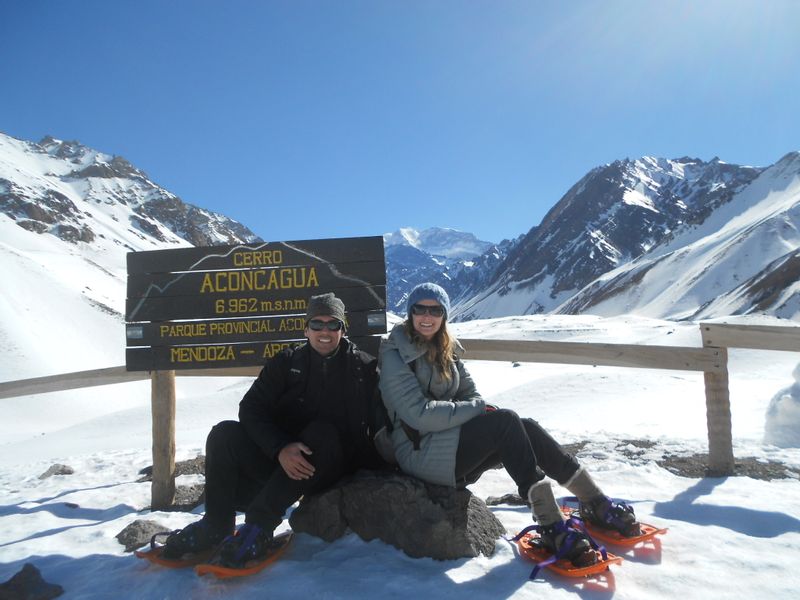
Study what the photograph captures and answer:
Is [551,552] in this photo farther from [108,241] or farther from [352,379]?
[108,241]

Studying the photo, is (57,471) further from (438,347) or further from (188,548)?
(438,347)

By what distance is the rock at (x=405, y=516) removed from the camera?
2.84 meters

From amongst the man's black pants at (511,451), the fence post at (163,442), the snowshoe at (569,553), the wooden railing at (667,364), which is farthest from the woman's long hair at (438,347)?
the fence post at (163,442)

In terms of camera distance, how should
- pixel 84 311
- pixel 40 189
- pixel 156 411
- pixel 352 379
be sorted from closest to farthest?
1. pixel 352 379
2. pixel 156 411
3. pixel 84 311
4. pixel 40 189

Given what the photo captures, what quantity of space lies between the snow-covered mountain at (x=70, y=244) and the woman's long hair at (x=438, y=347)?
2884 cm

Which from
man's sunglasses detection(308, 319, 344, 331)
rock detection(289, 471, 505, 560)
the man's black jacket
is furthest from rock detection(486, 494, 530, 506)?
man's sunglasses detection(308, 319, 344, 331)

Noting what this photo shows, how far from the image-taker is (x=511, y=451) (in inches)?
110

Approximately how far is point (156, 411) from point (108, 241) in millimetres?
100154

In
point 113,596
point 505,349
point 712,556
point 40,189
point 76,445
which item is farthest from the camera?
point 40,189

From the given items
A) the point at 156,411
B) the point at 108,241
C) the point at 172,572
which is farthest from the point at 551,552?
the point at 108,241

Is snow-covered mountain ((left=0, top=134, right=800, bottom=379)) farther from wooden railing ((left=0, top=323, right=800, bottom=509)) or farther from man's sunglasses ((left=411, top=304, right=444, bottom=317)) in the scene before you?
man's sunglasses ((left=411, top=304, right=444, bottom=317))

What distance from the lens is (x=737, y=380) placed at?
1104 centimetres

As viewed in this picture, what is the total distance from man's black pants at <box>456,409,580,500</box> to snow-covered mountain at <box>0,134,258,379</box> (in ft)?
95.6

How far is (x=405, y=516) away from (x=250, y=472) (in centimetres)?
97
